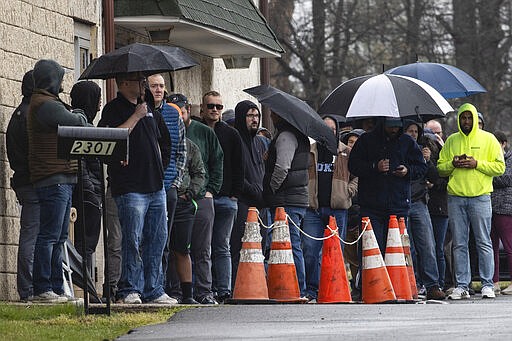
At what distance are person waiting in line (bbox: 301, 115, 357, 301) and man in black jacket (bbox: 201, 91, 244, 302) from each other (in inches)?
33.9

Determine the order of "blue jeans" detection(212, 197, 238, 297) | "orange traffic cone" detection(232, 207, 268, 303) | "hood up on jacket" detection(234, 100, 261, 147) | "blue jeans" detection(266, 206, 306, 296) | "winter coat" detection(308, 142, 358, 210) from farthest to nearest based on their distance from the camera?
"hood up on jacket" detection(234, 100, 261, 147), "winter coat" detection(308, 142, 358, 210), "blue jeans" detection(212, 197, 238, 297), "blue jeans" detection(266, 206, 306, 296), "orange traffic cone" detection(232, 207, 268, 303)

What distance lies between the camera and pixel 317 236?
654 inches

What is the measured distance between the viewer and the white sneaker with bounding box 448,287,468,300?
17128mm

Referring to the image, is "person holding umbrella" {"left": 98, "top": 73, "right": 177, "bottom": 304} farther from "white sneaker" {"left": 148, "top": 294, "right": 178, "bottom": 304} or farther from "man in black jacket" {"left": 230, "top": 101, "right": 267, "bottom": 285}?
"man in black jacket" {"left": 230, "top": 101, "right": 267, "bottom": 285}

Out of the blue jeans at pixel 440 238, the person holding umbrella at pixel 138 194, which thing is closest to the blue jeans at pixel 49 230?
the person holding umbrella at pixel 138 194

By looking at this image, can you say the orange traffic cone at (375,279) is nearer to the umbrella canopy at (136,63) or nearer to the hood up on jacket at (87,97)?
the umbrella canopy at (136,63)

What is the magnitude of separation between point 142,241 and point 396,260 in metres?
2.78

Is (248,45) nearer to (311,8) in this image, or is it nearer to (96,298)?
(96,298)

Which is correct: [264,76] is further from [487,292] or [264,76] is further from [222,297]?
[222,297]

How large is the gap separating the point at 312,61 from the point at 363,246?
26266mm

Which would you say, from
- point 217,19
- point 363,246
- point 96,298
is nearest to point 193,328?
point 96,298

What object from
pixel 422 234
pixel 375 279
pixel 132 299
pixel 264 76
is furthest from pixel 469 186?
pixel 264 76

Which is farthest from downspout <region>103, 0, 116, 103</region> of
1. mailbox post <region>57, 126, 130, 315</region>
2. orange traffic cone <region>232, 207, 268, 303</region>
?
mailbox post <region>57, 126, 130, 315</region>

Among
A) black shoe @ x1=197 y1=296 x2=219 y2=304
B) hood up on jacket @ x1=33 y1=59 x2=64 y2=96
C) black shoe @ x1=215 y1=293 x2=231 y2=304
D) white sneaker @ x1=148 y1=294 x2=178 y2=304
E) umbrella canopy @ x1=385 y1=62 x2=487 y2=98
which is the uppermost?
umbrella canopy @ x1=385 y1=62 x2=487 y2=98
